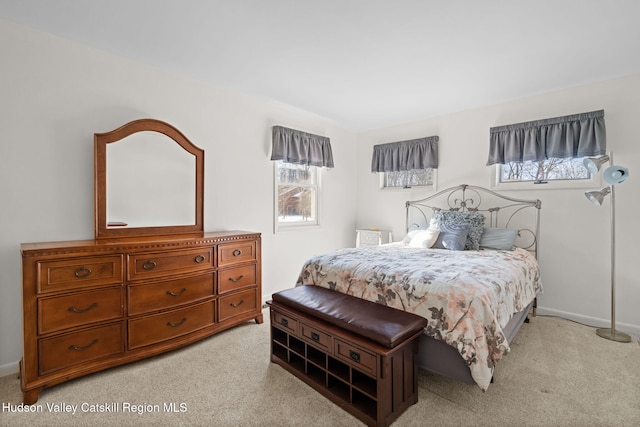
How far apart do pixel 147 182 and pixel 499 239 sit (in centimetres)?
368

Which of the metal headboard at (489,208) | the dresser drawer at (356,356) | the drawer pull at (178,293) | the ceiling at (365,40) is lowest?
the dresser drawer at (356,356)

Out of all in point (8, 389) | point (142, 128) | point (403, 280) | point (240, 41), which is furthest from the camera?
point (142, 128)

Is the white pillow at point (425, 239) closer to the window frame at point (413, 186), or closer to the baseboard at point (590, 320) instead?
the window frame at point (413, 186)

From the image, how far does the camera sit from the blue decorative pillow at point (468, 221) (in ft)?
10.8

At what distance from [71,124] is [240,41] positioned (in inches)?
59.5

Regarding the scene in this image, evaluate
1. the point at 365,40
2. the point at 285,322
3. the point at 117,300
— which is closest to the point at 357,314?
the point at 285,322

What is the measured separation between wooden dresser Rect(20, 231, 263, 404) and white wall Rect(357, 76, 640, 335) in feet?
10.5

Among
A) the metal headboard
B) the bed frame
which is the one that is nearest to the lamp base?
the bed frame

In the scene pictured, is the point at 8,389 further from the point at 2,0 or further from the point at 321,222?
the point at 321,222

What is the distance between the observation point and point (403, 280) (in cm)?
213

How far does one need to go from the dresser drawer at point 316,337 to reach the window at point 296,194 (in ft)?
6.57

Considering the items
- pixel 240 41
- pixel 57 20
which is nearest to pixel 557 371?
pixel 240 41

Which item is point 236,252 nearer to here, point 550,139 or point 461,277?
point 461,277

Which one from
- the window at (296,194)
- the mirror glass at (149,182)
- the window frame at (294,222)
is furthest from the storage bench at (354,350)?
the window at (296,194)
